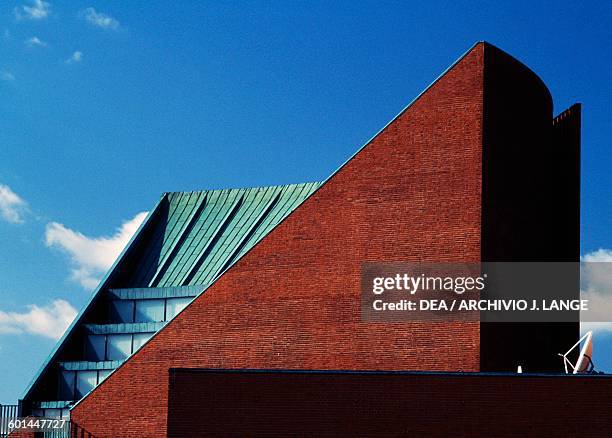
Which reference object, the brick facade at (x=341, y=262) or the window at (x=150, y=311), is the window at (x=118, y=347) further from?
the brick facade at (x=341, y=262)

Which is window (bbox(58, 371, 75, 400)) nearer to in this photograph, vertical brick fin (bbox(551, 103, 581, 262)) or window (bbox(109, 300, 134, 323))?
window (bbox(109, 300, 134, 323))

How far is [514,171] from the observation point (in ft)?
92.5

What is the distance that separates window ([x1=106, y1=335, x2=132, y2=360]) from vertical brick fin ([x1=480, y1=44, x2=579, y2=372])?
42.9ft

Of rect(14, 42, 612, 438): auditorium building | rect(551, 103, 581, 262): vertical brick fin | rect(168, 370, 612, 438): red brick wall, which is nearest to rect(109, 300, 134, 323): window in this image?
rect(14, 42, 612, 438): auditorium building

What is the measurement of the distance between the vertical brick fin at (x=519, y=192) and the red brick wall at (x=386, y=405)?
3106 mm

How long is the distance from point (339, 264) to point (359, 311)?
1324 mm

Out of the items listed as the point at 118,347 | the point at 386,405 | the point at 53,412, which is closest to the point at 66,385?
the point at 53,412

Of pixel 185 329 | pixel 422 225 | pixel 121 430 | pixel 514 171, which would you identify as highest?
pixel 514 171

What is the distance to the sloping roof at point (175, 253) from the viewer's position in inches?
1356

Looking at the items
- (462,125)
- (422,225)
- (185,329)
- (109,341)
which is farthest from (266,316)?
(109,341)

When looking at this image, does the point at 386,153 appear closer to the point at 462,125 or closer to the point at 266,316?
the point at 462,125

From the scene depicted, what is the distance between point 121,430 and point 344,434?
7221 millimetres

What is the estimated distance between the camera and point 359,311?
1051 inches

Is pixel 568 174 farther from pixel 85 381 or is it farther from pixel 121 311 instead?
pixel 85 381
